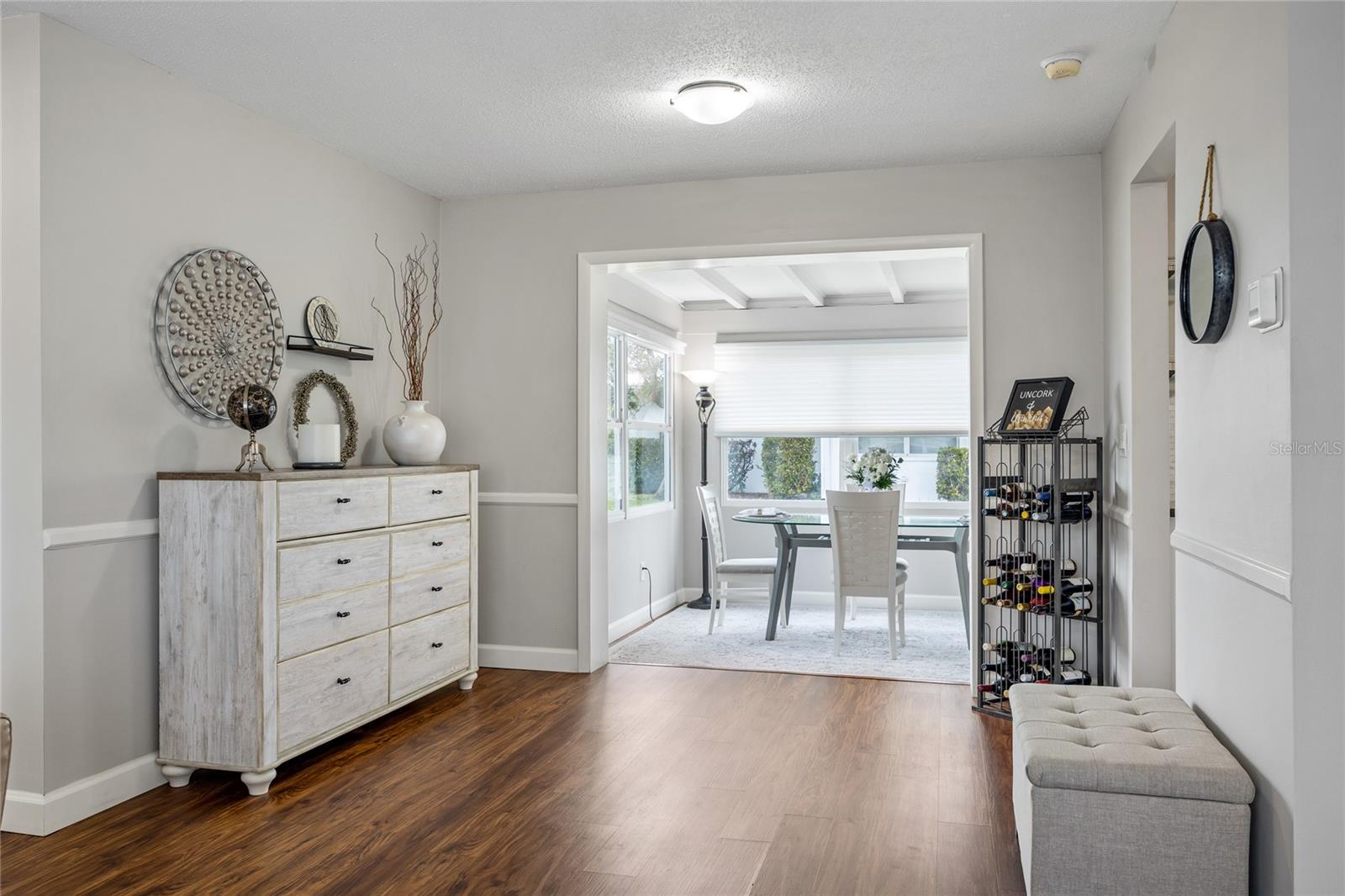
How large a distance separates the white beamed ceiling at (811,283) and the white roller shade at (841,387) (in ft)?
1.10

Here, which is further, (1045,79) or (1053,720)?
(1045,79)

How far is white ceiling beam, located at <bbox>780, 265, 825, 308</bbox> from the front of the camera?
20.2ft

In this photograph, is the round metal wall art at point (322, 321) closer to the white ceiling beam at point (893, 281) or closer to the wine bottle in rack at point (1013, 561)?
the wine bottle in rack at point (1013, 561)

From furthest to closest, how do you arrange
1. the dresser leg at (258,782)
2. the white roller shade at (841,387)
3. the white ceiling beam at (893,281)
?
the white roller shade at (841,387), the white ceiling beam at (893,281), the dresser leg at (258,782)

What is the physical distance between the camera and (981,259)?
4.36 metres

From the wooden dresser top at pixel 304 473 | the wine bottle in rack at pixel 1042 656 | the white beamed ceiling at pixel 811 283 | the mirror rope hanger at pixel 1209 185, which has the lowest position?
the wine bottle in rack at pixel 1042 656

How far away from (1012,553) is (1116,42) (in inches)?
86.8

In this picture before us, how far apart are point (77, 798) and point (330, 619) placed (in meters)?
0.91

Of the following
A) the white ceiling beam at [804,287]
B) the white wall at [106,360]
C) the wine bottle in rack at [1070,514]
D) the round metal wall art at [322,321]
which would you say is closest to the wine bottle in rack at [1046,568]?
the wine bottle in rack at [1070,514]

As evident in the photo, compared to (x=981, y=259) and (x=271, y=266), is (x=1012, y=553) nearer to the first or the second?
(x=981, y=259)

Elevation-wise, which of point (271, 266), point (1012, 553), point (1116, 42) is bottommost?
point (1012, 553)

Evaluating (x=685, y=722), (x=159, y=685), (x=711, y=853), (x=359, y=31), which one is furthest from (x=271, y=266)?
(x=711, y=853)

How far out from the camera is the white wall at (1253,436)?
180 cm

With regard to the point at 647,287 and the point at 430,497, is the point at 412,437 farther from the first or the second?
the point at 647,287
